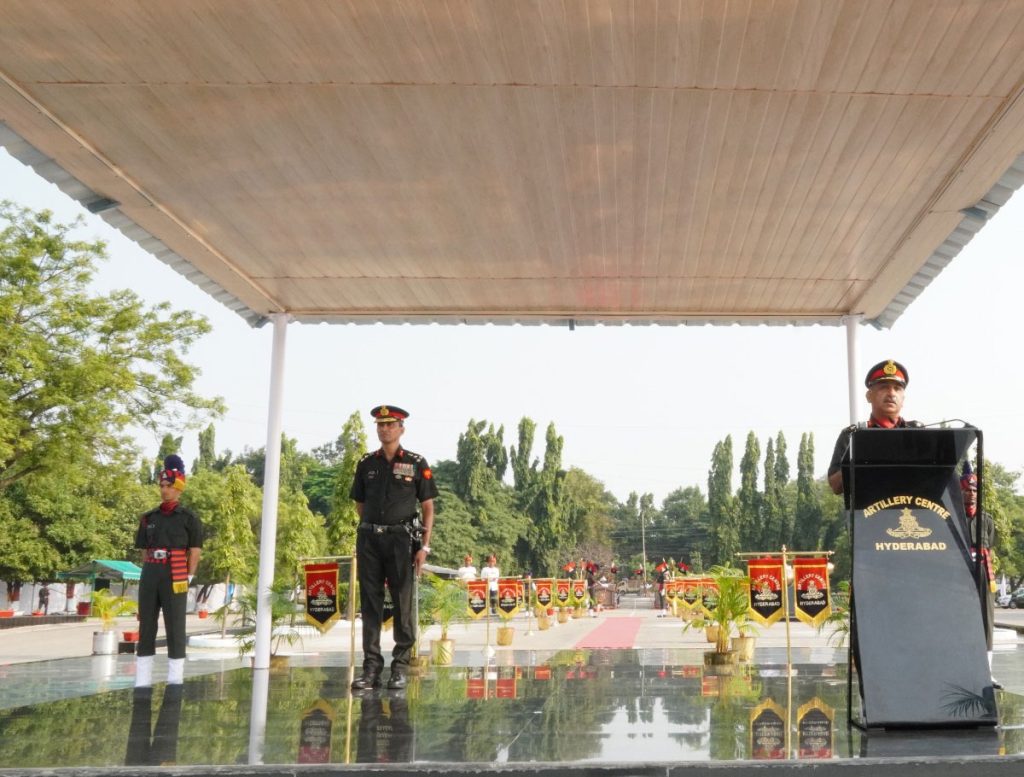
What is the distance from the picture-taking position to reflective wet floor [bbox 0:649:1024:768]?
12.8ft

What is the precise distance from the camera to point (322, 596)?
8.61 m

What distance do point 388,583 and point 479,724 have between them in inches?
88.6

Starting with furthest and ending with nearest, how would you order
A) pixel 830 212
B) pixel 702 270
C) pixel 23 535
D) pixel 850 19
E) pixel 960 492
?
pixel 23 535 < pixel 702 270 < pixel 830 212 < pixel 850 19 < pixel 960 492

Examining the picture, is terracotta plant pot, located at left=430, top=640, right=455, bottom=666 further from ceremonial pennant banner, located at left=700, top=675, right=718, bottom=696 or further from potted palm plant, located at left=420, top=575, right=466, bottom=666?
ceremonial pennant banner, located at left=700, top=675, right=718, bottom=696

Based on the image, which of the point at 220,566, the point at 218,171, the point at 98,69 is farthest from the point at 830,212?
the point at 220,566

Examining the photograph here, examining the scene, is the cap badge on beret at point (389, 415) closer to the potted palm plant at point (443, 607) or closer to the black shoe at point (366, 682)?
the black shoe at point (366, 682)

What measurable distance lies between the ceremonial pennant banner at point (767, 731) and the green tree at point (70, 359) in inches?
635

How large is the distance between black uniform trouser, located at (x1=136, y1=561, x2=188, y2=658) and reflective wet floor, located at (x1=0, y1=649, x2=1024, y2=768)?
329 mm

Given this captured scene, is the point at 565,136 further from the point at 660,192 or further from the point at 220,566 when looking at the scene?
the point at 220,566

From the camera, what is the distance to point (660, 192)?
23.7ft

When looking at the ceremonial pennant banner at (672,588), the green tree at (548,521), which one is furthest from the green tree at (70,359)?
the green tree at (548,521)

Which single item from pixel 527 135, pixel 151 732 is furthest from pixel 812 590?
pixel 151 732

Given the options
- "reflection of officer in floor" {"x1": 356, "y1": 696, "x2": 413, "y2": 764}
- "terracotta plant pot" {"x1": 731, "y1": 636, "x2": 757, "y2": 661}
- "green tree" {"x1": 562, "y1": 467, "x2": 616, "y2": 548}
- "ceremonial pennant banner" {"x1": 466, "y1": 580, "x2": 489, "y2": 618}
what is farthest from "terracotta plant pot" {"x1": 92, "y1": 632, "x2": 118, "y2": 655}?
"green tree" {"x1": 562, "y1": 467, "x2": 616, "y2": 548}

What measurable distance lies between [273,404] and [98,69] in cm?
429
